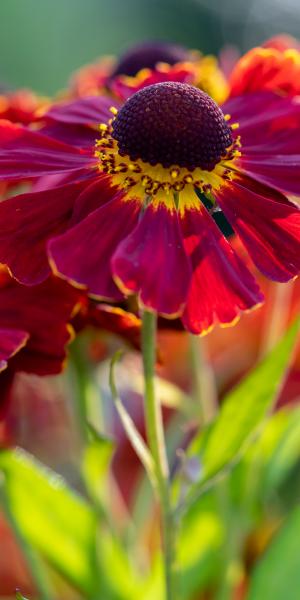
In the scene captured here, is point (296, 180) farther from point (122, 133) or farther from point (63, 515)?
point (63, 515)

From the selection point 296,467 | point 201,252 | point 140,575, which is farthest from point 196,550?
point 201,252

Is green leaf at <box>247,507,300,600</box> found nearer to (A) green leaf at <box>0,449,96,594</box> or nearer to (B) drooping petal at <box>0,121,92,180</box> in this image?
(A) green leaf at <box>0,449,96,594</box>

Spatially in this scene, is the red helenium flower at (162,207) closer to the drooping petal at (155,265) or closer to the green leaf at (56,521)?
the drooping petal at (155,265)

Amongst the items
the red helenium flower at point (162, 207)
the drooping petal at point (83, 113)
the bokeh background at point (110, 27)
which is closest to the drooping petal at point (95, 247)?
the red helenium flower at point (162, 207)

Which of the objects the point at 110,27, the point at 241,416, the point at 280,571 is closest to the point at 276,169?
the point at 241,416

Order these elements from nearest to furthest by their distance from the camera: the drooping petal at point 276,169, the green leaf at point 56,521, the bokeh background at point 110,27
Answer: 1. the drooping petal at point 276,169
2. the green leaf at point 56,521
3. the bokeh background at point 110,27

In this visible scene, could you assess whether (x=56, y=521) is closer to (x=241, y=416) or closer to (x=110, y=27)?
(x=241, y=416)

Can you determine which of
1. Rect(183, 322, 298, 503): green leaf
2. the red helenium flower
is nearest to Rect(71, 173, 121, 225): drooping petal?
the red helenium flower
